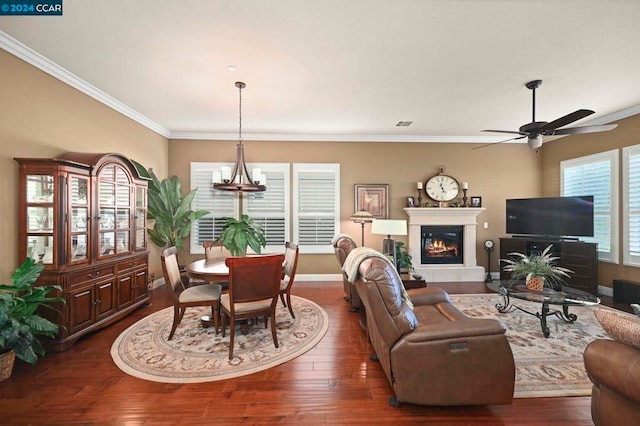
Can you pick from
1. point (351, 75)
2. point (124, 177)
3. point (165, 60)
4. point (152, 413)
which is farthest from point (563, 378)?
point (124, 177)

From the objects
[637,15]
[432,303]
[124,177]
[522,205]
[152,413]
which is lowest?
[152,413]

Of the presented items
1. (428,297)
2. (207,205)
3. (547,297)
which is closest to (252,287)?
(428,297)

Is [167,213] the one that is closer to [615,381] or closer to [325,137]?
[325,137]

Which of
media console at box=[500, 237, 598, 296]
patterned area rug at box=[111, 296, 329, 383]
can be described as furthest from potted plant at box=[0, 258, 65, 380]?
media console at box=[500, 237, 598, 296]

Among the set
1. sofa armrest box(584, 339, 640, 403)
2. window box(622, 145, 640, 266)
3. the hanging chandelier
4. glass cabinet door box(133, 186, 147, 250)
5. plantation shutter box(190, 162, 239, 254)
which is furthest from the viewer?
plantation shutter box(190, 162, 239, 254)

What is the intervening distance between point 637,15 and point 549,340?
3.00m

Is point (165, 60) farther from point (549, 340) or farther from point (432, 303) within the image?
point (549, 340)

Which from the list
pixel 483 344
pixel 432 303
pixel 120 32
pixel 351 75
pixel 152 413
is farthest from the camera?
pixel 351 75

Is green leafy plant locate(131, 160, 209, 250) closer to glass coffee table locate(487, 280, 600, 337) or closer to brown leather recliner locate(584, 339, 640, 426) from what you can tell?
glass coffee table locate(487, 280, 600, 337)

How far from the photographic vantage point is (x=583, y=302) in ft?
8.53

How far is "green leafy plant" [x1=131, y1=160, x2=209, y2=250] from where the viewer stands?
4316 mm

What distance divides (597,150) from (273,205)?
5.87 metres

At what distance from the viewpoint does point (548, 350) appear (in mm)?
2508

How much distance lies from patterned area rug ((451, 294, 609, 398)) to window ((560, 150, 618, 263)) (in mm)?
1474
